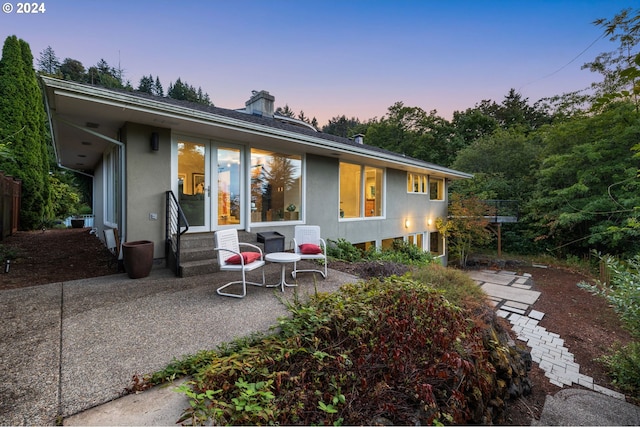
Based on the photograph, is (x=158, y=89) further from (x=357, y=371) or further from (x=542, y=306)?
(x=357, y=371)

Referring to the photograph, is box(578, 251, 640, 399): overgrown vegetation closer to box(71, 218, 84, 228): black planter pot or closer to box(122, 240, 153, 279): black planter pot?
box(122, 240, 153, 279): black planter pot

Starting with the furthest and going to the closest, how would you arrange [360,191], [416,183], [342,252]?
[416,183], [360,191], [342,252]

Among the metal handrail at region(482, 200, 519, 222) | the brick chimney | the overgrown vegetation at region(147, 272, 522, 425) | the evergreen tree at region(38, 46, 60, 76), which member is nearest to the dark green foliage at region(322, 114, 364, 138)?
the metal handrail at region(482, 200, 519, 222)

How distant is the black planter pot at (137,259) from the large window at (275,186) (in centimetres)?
223

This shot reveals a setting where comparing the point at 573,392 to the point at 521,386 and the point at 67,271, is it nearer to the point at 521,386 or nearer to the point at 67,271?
the point at 521,386

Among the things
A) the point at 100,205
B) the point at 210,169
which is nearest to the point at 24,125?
the point at 100,205

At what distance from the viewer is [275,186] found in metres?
6.47

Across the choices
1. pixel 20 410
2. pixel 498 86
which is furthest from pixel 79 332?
pixel 498 86

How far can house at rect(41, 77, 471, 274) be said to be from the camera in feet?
14.0

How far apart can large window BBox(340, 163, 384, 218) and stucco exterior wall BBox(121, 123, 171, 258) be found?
4793mm

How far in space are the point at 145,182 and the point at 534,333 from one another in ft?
25.1

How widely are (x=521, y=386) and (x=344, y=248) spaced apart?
4.42 meters

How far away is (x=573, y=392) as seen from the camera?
3389 mm

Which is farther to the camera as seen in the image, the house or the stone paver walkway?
the house
